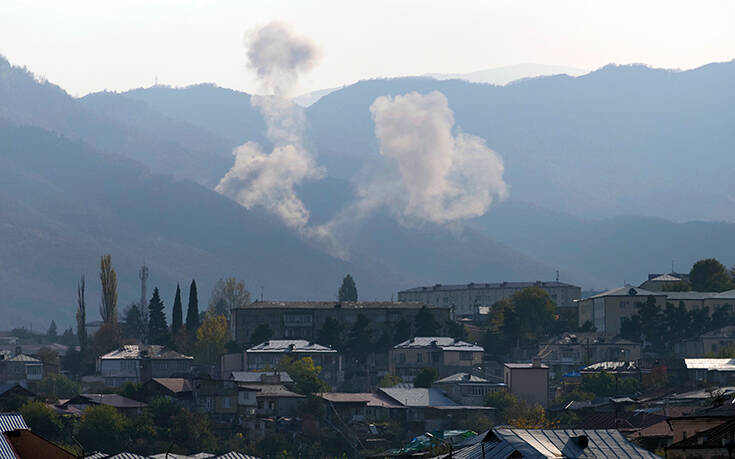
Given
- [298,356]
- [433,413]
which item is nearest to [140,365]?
[298,356]

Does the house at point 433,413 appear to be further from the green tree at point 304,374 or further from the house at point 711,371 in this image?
the house at point 711,371

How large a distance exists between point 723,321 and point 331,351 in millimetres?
47413

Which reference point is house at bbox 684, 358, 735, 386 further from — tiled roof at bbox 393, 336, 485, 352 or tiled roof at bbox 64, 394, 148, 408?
tiled roof at bbox 64, 394, 148, 408

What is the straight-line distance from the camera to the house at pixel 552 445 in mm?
63438

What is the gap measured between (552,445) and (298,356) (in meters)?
123

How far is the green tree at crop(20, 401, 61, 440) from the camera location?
13950cm

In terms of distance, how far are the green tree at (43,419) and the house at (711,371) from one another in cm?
6064

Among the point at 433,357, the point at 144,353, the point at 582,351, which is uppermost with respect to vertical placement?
the point at 144,353

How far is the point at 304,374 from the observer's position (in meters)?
169

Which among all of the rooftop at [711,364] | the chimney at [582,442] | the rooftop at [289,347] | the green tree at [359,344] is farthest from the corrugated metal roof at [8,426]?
the green tree at [359,344]

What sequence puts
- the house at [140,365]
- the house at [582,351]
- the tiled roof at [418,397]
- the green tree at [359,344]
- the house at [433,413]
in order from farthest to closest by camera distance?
the green tree at [359,344], the house at [140,365], the house at [582,351], the tiled roof at [418,397], the house at [433,413]

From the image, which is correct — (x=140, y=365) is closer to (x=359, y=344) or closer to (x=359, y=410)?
(x=359, y=344)

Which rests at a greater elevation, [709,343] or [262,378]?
[709,343]

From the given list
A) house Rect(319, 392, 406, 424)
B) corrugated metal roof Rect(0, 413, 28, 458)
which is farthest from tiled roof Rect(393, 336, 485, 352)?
corrugated metal roof Rect(0, 413, 28, 458)
